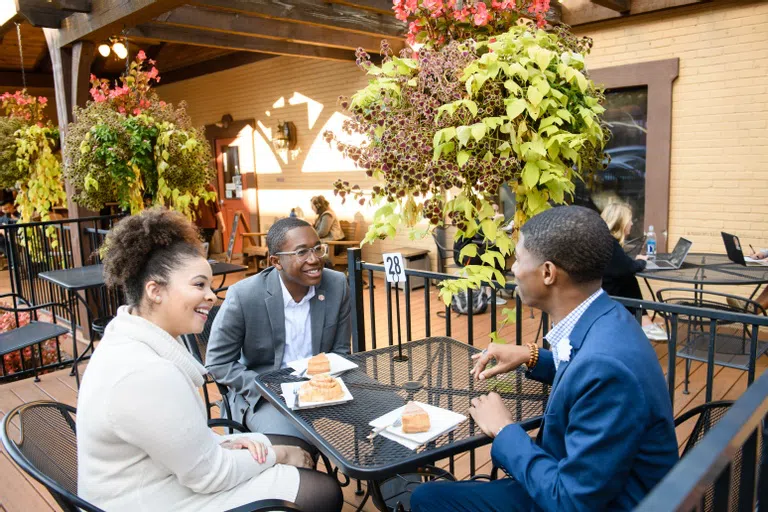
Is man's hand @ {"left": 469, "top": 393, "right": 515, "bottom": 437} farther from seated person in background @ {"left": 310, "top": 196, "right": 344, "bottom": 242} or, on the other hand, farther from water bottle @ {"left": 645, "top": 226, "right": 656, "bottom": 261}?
seated person in background @ {"left": 310, "top": 196, "right": 344, "bottom": 242}

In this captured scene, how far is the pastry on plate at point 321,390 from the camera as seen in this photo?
1.89 m

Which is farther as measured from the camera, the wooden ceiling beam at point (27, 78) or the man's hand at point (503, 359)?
the wooden ceiling beam at point (27, 78)

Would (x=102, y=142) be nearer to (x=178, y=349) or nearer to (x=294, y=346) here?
(x=294, y=346)

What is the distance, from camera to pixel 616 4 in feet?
18.3

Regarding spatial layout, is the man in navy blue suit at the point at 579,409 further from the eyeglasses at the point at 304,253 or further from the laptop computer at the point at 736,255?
the laptop computer at the point at 736,255

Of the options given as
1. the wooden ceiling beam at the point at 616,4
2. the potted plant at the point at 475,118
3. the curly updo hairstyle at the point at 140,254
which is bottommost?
the curly updo hairstyle at the point at 140,254

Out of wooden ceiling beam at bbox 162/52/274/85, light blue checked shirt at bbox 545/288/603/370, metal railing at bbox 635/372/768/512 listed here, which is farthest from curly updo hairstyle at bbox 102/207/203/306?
wooden ceiling beam at bbox 162/52/274/85

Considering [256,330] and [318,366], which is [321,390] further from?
[256,330]

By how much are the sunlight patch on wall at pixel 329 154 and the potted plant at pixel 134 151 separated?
3812 mm

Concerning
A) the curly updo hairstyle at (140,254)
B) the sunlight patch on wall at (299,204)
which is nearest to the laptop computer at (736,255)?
the curly updo hairstyle at (140,254)

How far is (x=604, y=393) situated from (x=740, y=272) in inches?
151

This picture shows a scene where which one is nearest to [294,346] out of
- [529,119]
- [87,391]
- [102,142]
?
[87,391]

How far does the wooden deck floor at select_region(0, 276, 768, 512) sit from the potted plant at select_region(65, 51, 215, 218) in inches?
62.3

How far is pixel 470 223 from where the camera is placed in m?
2.17
